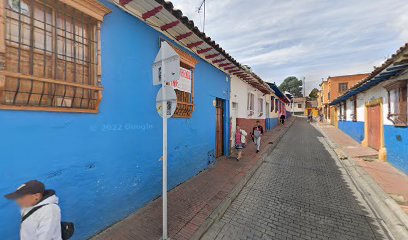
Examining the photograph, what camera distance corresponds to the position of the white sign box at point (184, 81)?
207 inches

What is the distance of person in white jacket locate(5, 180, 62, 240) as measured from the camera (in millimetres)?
1708

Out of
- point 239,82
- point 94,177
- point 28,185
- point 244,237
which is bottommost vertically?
point 244,237

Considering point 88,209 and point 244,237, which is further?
point 244,237

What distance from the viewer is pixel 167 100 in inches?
119

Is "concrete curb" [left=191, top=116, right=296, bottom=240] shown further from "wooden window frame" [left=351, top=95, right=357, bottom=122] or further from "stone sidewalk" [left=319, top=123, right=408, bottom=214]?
"wooden window frame" [left=351, top=95, right=357, bottom=122]

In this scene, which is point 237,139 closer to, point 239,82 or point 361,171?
point 239,82

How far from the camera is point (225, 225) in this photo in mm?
3883

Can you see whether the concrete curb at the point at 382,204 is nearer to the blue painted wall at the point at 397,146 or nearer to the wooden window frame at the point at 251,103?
the blue painted wall at the point at 397,146

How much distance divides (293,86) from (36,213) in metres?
75.8

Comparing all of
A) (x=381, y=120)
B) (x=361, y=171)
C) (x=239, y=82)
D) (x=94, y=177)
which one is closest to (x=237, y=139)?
(x=239, y=82)

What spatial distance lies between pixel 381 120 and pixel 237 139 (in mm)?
6966

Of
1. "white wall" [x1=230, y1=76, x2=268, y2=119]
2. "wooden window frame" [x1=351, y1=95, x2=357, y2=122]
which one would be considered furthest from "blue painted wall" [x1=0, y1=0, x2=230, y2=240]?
"wooden window frame" [x1=351, y1=95, x2=357, y2=122]

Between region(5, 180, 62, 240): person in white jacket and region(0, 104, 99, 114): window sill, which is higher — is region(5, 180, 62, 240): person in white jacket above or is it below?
below

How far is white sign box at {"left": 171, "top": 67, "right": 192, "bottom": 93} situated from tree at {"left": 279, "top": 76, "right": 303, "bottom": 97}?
69874 millimetres
